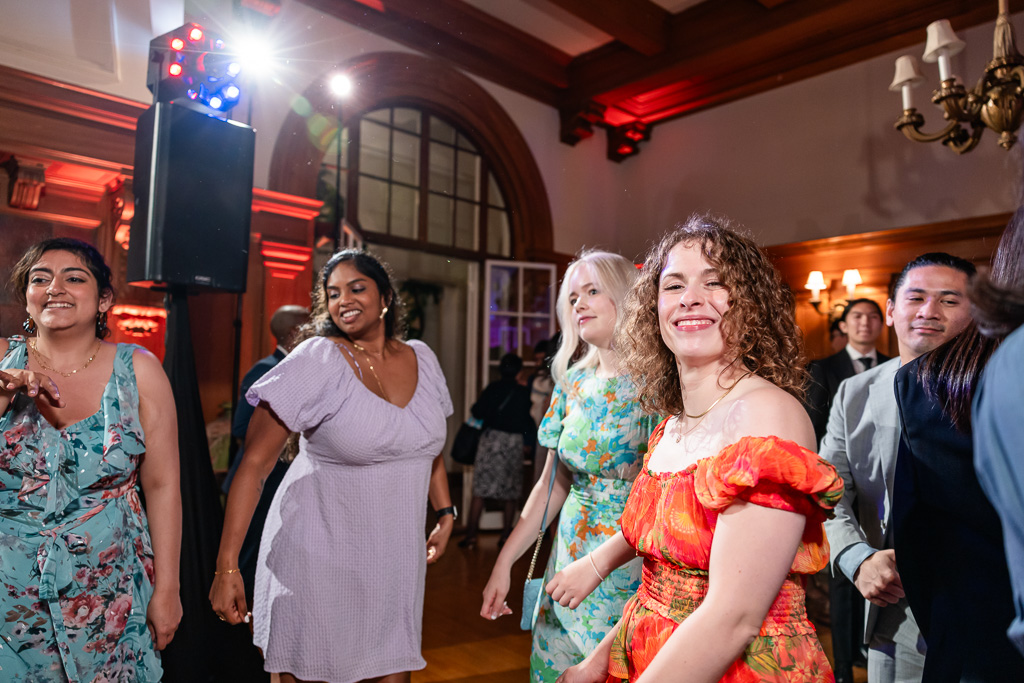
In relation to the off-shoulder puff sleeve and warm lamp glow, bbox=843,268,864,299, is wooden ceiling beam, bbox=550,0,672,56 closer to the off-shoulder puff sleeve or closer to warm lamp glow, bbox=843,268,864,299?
warm lamp glow, bbox=843,268,864,299

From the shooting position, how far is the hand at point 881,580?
4.16 ft

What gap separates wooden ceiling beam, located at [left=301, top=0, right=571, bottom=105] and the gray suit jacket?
5.11 ft

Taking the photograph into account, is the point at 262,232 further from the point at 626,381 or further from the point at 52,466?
the point at 626,381

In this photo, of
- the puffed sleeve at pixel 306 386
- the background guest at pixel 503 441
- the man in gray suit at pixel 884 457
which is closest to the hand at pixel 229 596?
the puffed sleeve at pixel 306 386

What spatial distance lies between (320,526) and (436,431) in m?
0.40

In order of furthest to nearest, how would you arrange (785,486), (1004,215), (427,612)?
(427,612)
(1004,215)
(785,486)

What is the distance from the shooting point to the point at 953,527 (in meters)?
0.90

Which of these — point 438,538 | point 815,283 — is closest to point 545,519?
point 438,538

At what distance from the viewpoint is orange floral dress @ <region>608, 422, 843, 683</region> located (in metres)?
0.74

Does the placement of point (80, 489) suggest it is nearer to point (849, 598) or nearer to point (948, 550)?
point (948, 550)

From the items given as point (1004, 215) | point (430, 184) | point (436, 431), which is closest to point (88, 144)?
point (436, 431)

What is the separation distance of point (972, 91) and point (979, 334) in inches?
81.5

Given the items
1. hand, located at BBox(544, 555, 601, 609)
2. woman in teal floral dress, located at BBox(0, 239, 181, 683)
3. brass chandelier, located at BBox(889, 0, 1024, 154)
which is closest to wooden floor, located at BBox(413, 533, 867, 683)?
A: hand, located at BBox(544, 555, 601, 609)

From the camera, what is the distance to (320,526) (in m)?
1.64
